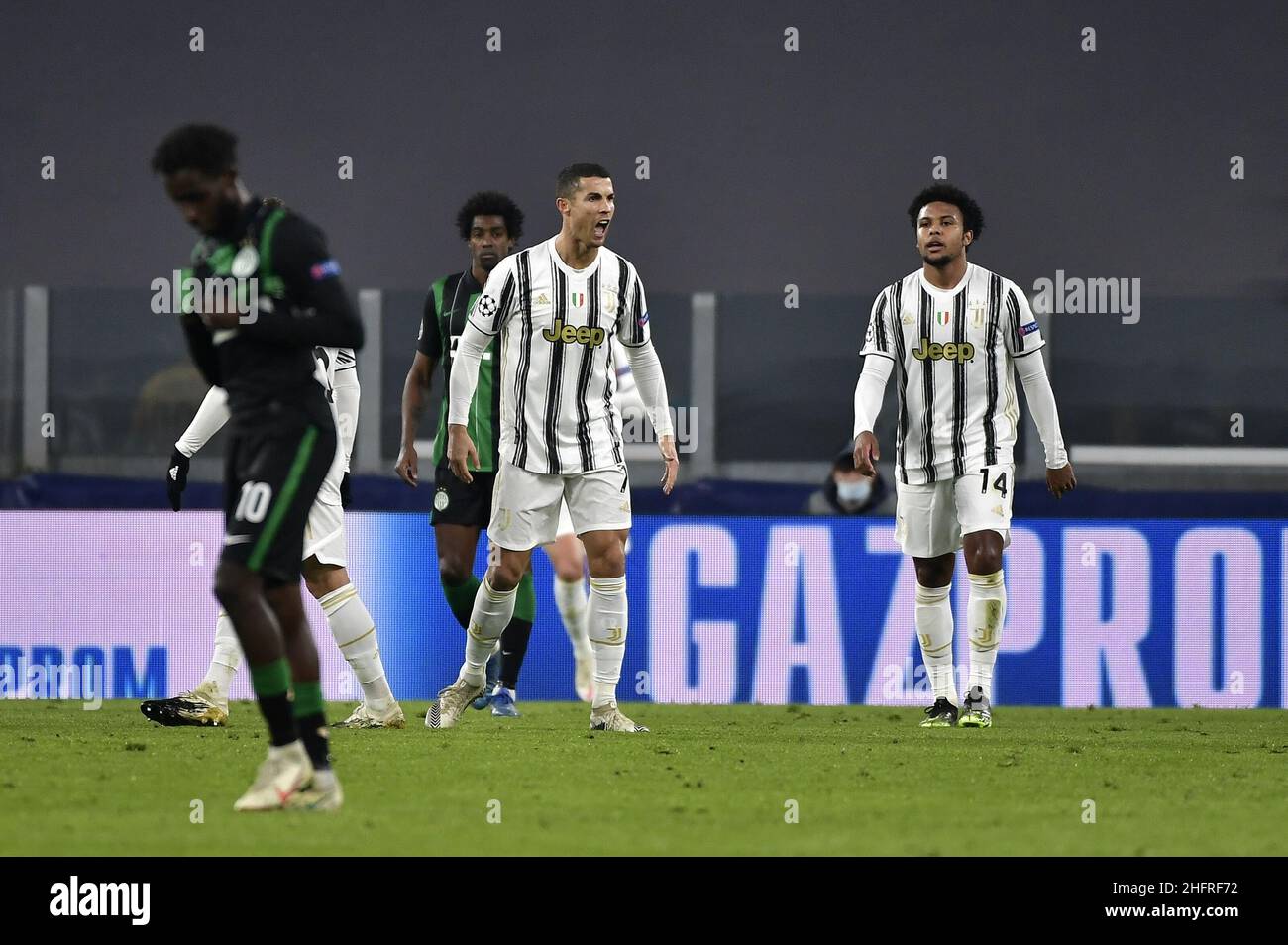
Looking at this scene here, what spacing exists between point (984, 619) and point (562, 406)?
1.80m

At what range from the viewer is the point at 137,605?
9469mm

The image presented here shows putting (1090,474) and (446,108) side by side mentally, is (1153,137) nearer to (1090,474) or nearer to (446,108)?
(1090,474)

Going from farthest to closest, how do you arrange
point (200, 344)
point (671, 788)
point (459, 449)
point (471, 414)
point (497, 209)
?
point (471, 414) < point (497, 209) < point (459, 449) < point (671, 788) < point (200, 344)

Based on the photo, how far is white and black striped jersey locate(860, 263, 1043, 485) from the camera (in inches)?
298

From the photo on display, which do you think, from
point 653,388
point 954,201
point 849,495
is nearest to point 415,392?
A: point 653,388

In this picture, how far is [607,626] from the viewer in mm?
7109

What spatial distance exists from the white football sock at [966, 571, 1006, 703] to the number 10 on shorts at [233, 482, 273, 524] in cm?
360

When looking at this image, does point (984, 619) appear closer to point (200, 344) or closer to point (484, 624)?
point (484, 624)

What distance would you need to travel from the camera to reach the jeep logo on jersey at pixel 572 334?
7.03m

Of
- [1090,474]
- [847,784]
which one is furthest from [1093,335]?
[847,784]

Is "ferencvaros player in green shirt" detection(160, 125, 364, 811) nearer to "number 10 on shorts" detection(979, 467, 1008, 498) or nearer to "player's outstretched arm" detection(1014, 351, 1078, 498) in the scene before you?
"number 10 on shorts" detection(979, 467, 1008, 498)

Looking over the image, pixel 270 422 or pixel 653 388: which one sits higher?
pixel 653 388

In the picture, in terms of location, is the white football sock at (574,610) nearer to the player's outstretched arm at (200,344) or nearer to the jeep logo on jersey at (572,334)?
the jeep logo on jersey at (572,334)

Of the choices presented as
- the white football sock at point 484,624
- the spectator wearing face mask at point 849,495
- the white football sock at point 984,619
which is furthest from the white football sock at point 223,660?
the spectator wearing face mask at point 849,495
